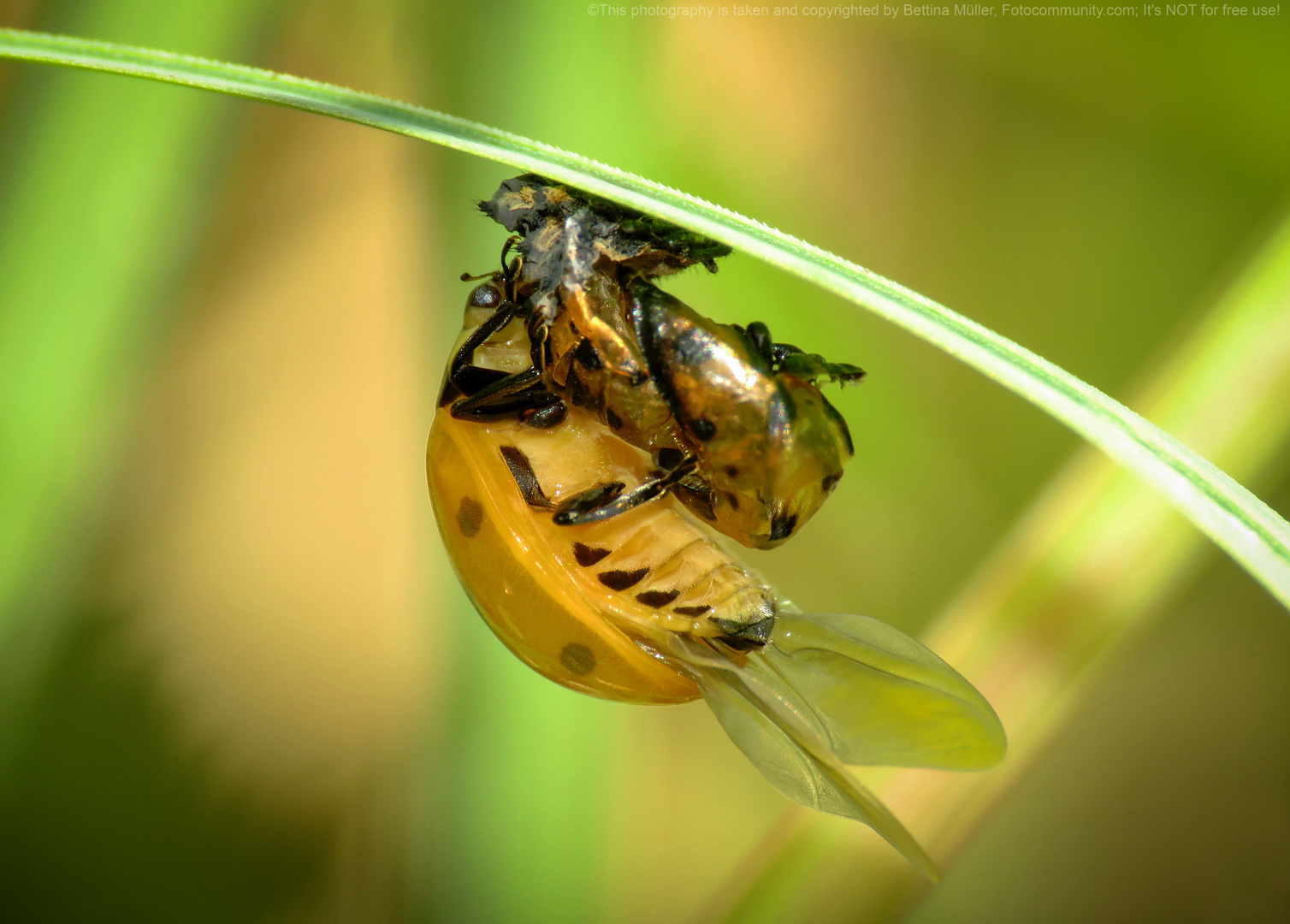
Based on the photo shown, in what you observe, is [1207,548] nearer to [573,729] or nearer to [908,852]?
[908,852]

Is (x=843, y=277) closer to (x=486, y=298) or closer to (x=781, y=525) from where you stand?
(x=781, y=525)

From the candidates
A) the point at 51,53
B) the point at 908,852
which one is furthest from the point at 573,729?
the point at 51,53

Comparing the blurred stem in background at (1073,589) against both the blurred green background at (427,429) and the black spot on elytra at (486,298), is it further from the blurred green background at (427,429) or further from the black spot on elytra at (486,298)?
the black spot on elytra at (486,298)

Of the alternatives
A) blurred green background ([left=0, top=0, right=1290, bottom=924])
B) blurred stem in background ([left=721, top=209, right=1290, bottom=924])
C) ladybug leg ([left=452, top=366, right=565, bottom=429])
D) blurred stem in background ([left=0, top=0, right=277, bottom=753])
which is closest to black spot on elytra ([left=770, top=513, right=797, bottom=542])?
ladybug leg ([left=452, top=366, right=565, bottom=429])

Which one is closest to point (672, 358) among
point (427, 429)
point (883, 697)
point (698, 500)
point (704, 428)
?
point (704, 428)

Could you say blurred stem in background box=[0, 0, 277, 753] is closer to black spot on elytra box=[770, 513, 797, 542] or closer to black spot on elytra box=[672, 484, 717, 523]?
black spot on elytra box=[672, 484, 717, 523]
